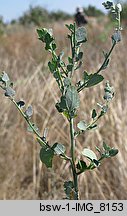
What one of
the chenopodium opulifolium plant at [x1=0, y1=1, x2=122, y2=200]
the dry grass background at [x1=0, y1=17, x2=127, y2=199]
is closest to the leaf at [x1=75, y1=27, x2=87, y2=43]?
the chenopodium opulifolium plant at [x1=0, y1=1, x2=122, y2=200]

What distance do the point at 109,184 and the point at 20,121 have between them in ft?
2.09

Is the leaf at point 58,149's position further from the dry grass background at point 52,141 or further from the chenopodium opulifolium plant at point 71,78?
the dry grass background at point 52,141

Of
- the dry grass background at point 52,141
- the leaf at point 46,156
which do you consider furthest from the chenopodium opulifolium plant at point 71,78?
the dry grass background at point 52,141

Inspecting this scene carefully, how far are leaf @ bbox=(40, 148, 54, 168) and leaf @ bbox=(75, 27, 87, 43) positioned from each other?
8 centimetres

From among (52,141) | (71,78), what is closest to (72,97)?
(71,78)

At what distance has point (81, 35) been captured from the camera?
1.01ft

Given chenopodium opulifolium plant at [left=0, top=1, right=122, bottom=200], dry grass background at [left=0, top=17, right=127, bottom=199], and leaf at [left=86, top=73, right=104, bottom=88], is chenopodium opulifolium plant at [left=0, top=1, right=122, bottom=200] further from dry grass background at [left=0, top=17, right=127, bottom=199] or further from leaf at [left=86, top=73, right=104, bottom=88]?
dry grass background at [left=0, top=17, right=127, bottom=199]

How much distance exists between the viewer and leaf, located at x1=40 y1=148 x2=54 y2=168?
31 centimetres

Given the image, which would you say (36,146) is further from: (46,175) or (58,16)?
(58,16)

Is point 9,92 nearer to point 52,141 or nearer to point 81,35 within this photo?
point 81,35

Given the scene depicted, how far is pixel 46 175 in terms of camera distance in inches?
86.4

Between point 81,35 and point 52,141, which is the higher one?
point 52,141

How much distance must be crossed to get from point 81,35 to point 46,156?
3.7 inches

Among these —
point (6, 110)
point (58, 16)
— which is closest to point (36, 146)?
point (6, 110)
